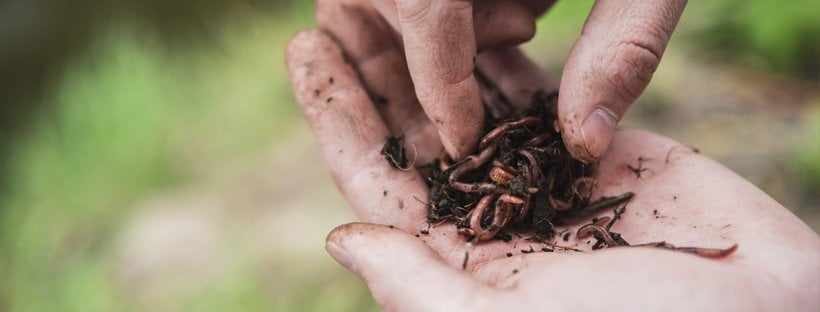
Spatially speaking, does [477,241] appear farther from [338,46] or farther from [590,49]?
[338,46]

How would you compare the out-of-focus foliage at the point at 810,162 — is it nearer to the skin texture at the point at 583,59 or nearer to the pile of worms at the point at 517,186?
the pile of worms at the point at 517,186

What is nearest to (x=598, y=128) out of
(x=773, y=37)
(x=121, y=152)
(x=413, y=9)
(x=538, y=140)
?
(x=538, y=140)

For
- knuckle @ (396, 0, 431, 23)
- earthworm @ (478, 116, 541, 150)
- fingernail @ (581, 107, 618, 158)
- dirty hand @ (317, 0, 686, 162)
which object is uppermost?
knuckle @ (396, 0, 431, 23)

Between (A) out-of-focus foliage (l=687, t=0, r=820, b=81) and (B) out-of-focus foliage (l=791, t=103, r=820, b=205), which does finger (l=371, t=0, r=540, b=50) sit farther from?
(A) out-of-focus foliage (l=687, t=0, r=820, b=81)

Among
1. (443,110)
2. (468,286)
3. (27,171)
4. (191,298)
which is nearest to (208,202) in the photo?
(191,298)

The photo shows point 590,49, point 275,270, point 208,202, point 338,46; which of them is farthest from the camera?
point 208,202

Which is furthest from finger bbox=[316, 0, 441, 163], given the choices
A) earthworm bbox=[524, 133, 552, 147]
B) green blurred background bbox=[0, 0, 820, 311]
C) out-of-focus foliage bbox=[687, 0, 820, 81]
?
out-of-focus foliage bbox=[687, 0, 820, 81]

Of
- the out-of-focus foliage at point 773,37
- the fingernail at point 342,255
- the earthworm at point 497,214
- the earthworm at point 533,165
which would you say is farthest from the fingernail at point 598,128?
the out-of-focus foliage at point 773,37
